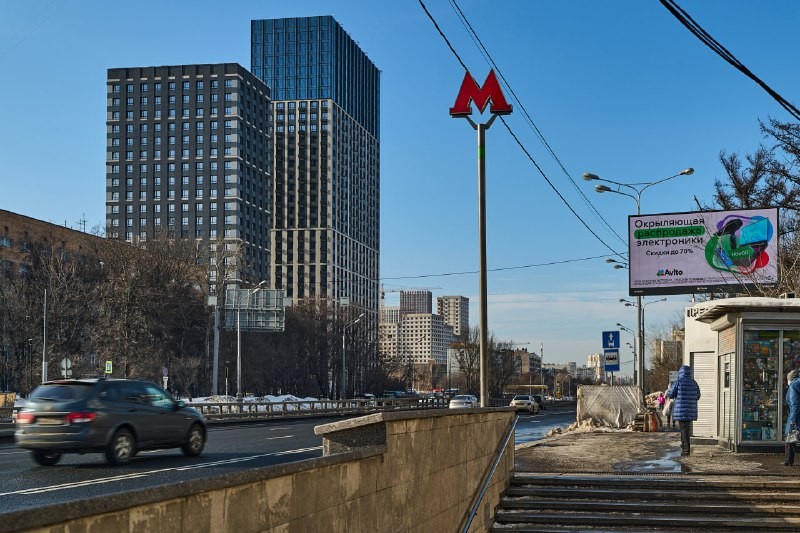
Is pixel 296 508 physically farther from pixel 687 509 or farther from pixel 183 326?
pixel 183 326

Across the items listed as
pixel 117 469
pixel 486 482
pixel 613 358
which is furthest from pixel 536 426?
pixel 486 482

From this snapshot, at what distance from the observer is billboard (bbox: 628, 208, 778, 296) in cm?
3023

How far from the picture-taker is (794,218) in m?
42.1

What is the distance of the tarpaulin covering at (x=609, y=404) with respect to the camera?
3203 centimetres

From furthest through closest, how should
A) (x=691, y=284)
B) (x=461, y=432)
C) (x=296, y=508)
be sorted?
(x=691, y=284) < (x=461, y=432) < (x=296, y=508)

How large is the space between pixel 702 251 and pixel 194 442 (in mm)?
19559

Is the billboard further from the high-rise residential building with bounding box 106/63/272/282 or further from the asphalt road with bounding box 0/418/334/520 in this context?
the high-rise residential building with bounding box 106/63/272/282

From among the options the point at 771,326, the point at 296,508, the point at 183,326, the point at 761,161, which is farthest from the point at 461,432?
the point at 183,326

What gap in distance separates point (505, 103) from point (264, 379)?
79.7 m

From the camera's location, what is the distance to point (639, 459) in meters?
17.0

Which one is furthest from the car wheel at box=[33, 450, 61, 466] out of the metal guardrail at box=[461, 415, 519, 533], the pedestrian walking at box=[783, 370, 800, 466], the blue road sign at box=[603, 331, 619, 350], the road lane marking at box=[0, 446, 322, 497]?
the blue road sign at box=[603, 331, 619, 350]

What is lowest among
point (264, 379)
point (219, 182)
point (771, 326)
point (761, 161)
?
point (264, 379)

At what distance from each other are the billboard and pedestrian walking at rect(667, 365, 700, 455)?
12620mm

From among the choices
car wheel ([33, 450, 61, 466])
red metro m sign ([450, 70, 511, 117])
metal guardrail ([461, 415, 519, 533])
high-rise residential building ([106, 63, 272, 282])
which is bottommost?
car wheel ([33, 450, 61, 466])
